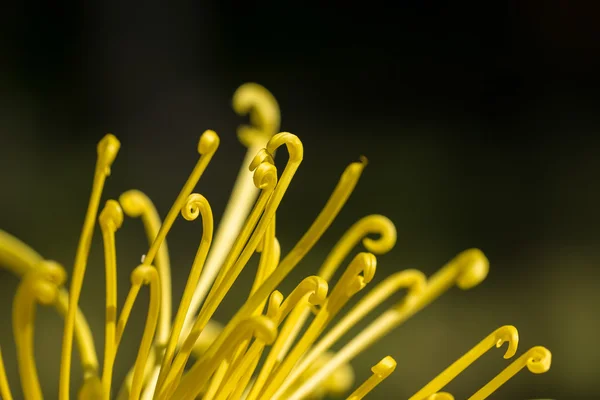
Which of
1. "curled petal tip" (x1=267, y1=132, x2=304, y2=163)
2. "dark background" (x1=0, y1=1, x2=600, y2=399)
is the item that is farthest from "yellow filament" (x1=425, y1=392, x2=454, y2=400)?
"dark background" (x1=0, y1=1, x2=600, y2=399)

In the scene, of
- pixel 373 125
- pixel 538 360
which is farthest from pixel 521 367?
pixel 373 125

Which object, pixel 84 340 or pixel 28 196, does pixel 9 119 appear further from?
pixel 84 340

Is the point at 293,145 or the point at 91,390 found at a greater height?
the point at 293,145

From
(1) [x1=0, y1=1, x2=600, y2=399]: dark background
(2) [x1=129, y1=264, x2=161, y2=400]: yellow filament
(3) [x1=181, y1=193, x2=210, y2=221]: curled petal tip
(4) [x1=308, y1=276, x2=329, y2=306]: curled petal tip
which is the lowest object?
(2) [x1=129, y1=264, x2=161, y2=400]: yellow filament

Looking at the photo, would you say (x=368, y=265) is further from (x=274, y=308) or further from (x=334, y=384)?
(x=334, y=384)

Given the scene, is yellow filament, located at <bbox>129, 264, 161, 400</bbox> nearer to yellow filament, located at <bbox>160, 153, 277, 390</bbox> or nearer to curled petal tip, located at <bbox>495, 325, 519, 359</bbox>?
yellow filament, located at <bbox>160, 153, 277, 390</bbox>

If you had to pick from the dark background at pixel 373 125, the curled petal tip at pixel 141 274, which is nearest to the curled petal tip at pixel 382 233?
the curled petal tip at pixel 141 274
